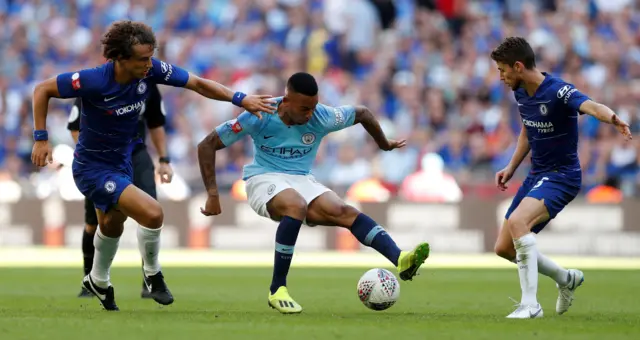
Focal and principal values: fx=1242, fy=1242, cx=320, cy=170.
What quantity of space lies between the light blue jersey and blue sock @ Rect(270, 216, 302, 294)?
0.65 m

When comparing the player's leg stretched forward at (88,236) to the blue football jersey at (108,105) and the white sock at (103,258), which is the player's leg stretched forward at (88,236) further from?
the blue football jersey at (108,105)

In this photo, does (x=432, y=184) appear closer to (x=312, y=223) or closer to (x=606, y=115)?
(x=312, y=223)

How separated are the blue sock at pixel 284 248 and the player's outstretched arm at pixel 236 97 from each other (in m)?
0.88

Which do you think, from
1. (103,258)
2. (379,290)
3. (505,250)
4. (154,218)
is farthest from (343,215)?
(103,258)

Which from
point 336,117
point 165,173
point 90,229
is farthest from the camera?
point 90,229

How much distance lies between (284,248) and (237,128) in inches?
40.7

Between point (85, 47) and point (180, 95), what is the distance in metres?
2.85

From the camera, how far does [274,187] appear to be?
32.8 feet

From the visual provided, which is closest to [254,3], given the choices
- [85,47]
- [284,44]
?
[284,44]

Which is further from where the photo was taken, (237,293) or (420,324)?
(237,293)

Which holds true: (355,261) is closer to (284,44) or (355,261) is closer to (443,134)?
(443,134)

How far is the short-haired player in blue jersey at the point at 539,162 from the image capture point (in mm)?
9352

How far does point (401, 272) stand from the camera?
9633 millimetres

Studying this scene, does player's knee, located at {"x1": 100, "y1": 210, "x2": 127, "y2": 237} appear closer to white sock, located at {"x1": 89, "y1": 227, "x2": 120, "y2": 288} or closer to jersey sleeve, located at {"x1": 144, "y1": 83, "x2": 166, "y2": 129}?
white sock, located at {"x1": 89, "y1": 227, "x2": 120, "y2": 288}
